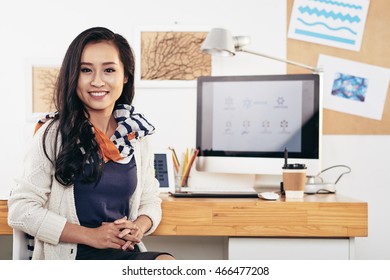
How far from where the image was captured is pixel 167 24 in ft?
7.82

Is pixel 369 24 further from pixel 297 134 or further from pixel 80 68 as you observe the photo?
pixel 80 68

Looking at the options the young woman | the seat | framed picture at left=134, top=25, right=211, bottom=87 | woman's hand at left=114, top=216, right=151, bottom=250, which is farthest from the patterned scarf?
framed picture at left=134, top=25, right=211, bottom=87

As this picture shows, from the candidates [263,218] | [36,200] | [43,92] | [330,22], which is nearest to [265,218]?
[263,218]

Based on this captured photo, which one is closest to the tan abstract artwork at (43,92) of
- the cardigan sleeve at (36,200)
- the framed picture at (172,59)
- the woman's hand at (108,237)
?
the framed picture at (172,59)

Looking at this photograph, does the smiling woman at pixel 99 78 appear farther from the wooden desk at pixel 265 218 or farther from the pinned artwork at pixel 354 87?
the pinned artwork at pixel 354 87

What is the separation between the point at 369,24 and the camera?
2371mm

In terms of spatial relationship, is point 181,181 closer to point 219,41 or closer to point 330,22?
point 219,41

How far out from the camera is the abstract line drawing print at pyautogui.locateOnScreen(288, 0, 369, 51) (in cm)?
237

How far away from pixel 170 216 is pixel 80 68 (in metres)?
0.55

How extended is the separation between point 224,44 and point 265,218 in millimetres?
668

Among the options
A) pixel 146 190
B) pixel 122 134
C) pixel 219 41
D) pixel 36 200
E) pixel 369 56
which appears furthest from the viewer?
pixel 369 56

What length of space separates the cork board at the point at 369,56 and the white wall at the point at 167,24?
39 millimetres

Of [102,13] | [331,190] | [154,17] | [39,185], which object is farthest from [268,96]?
[39,185]

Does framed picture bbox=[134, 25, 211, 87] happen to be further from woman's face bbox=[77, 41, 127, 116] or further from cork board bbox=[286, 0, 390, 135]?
woman's face bbox=[77, 41, 127, 116]
